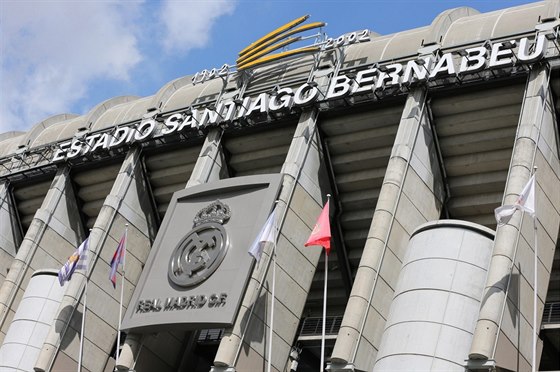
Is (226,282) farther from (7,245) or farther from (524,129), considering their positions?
(7,245)

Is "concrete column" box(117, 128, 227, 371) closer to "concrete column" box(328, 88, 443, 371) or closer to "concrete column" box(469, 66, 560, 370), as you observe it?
"concrete column" box(328, 88, 443, 371)

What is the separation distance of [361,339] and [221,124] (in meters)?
17.1

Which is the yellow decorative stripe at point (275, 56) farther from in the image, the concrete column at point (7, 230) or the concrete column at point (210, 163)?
the concrete column at point (7, 230)

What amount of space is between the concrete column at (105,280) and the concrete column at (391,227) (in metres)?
16.8

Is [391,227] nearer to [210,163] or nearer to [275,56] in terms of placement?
[210,163]

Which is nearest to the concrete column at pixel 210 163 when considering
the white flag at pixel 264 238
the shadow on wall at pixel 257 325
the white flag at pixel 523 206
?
the shadow on wall at pixel 257 325

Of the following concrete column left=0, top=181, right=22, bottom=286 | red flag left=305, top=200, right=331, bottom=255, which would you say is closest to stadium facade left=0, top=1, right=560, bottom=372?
red flag left=305, top=200, right=331, bottom=255

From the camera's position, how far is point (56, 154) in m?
61.2

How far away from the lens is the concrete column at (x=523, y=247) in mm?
37062

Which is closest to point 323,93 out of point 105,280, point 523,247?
point 523,247

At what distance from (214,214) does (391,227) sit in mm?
9832

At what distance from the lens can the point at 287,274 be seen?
47.3 m

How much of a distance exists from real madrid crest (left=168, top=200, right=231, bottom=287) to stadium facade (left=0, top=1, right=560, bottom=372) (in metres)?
0.08

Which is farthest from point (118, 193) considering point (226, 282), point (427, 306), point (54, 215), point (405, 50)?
point (427, 306)
